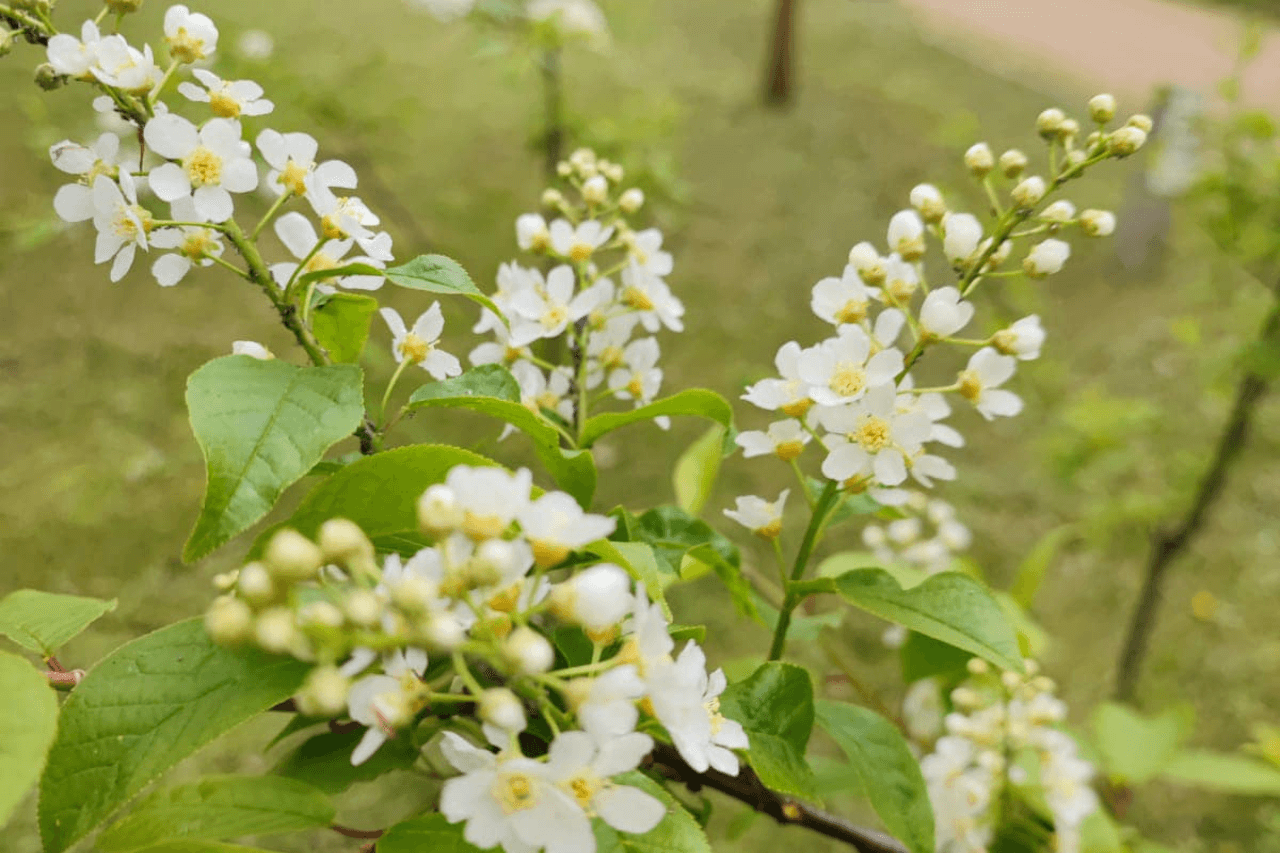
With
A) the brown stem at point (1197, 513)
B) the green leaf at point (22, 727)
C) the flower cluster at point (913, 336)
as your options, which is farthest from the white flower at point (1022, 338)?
the brown stem at point (1197, 513)

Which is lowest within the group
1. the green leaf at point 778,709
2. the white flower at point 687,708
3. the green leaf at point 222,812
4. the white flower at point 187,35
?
the green leaf at point 222,812

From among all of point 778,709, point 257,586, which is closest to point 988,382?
point 778,709

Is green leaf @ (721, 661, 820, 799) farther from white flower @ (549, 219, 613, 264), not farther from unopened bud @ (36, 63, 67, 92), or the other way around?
unopened bud @ (36, 63, 67, 92)

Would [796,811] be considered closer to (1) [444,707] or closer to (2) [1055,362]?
(1) [444,707]

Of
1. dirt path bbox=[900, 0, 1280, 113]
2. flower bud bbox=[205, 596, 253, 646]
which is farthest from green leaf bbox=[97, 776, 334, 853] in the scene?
dirt path bbox=[900, 0, 1280, 113]

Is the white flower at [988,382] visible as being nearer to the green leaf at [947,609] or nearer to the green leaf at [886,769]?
the green leaf at [947,609]
